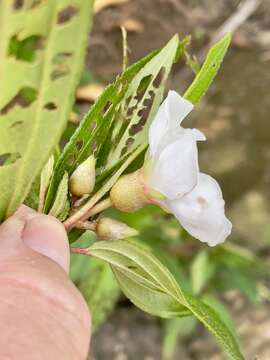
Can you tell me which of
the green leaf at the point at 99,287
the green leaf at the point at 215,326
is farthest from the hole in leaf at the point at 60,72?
the green leaf at the point at 99,287

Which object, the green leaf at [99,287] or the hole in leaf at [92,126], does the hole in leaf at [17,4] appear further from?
the green leaf at [99,287]

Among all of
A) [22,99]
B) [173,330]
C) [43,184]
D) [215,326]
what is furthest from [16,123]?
[173,330]

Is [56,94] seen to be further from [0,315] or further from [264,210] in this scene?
[264,210]

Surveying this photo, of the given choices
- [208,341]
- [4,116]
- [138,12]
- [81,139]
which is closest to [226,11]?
[138,12]

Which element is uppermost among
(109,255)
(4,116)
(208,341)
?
(4,116)

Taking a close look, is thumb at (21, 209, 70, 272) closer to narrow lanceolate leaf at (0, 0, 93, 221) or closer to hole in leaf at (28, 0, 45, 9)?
narrow lanceolate leaf at (0, 0, 93, 221)

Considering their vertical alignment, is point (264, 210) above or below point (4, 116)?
below

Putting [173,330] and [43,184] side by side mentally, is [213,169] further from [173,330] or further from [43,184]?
[43,184]
